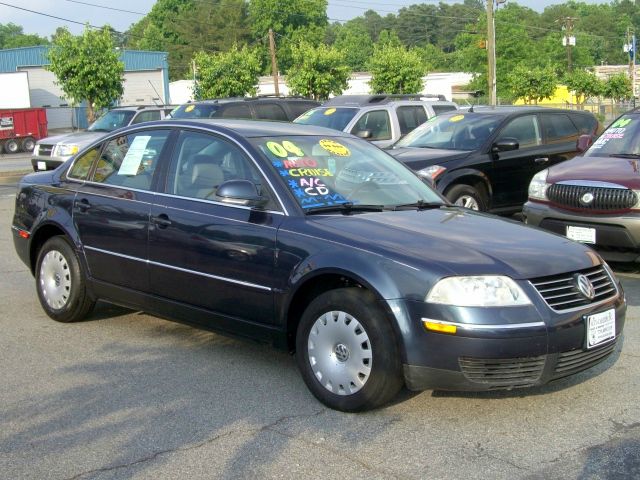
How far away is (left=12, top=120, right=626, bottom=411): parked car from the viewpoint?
441 cm

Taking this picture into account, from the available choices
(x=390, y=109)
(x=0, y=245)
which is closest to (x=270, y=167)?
(x=0, y=245)

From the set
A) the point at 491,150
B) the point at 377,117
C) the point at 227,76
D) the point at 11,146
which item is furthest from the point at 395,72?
the point at 491,150

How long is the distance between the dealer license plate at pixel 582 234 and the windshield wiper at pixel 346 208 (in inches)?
140

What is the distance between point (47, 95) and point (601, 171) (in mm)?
Result: 57011

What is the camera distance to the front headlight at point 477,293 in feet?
14.3

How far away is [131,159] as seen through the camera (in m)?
6.29

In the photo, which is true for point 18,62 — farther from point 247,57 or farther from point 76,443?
point 76,443

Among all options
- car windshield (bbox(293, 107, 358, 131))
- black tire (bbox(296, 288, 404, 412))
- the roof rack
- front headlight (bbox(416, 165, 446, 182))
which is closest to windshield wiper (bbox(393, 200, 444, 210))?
black tire (bbox(296, 288, 404, 412))

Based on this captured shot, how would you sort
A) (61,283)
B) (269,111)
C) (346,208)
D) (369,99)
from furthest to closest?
(269,111)
(369,99)
(61,283)
(346,208)

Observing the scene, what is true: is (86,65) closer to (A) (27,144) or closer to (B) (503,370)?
(A) (27,144)

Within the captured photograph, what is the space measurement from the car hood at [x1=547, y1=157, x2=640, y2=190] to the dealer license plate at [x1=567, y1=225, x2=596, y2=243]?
521 mm

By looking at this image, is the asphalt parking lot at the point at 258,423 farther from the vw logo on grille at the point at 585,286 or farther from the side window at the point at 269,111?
the side window at the point at 269,111

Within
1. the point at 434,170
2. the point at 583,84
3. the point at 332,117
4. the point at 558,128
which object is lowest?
the point at 434,170

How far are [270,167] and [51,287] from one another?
7.90ft
